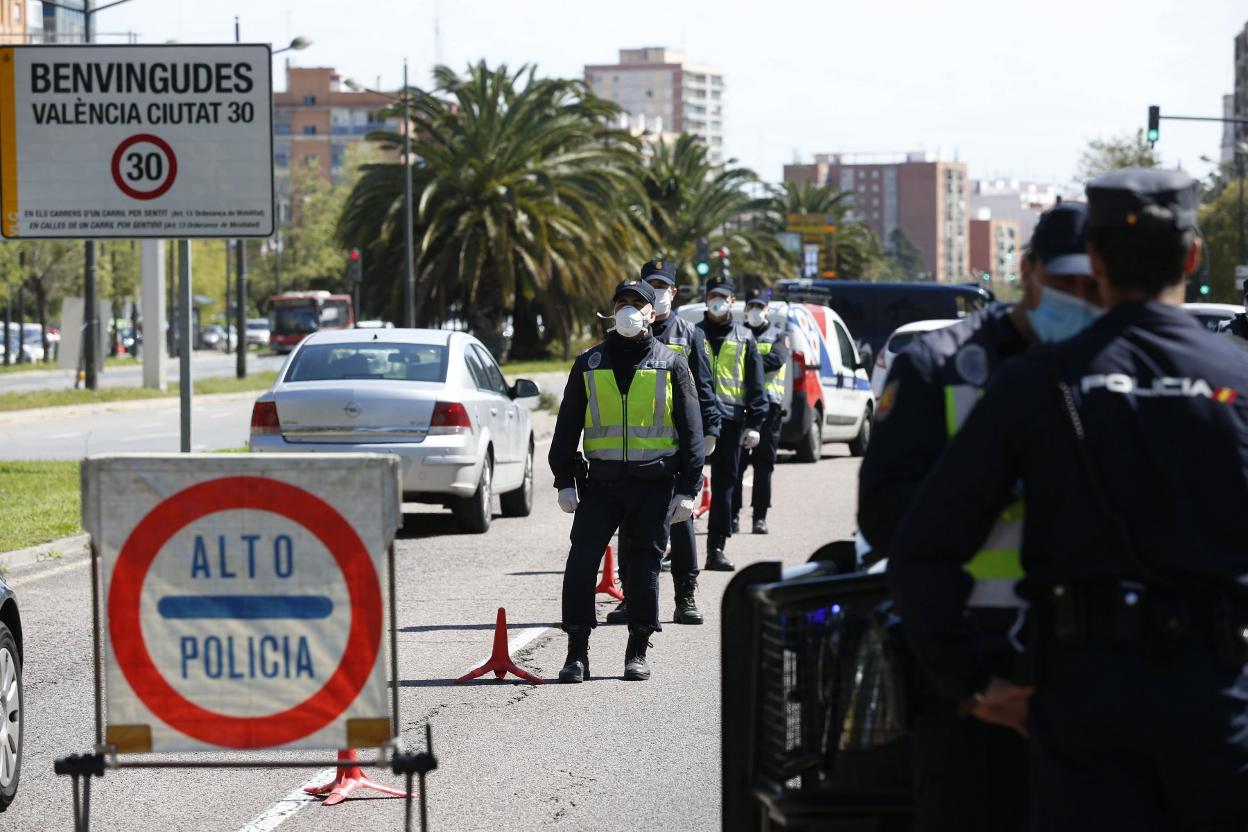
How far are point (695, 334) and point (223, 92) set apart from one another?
4.94 meters

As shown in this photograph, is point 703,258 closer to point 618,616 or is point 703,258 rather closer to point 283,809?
point 618,616

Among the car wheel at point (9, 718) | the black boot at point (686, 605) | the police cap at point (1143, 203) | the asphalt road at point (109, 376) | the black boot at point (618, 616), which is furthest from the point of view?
the asphalt road at point (109, 376)

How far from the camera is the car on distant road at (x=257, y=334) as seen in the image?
4221 inches

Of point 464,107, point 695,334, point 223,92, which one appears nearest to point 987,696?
point 695,334

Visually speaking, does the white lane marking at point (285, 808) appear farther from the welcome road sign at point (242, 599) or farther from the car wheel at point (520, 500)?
the car wheel at point (520, 500)

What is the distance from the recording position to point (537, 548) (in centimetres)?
1490

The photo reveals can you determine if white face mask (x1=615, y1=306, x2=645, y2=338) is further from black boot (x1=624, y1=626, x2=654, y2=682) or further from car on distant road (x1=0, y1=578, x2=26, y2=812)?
car on distant road (x1=0, y1=578, x2=26, y2=812)

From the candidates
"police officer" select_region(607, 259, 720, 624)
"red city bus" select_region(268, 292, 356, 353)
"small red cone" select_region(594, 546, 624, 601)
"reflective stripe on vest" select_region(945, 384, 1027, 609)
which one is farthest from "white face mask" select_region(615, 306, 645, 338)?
"red city bus" select_region(268, 292, 356, 353)

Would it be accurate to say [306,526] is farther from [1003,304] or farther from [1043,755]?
[1043,755]

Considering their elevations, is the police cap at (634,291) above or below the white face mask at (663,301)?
above

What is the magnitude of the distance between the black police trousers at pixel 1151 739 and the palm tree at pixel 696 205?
2537 inches

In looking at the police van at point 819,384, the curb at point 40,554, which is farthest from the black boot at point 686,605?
the police van at point 819,384

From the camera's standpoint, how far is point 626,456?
362 inches

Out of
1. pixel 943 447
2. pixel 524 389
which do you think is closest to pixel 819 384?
pixel 524 389
